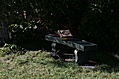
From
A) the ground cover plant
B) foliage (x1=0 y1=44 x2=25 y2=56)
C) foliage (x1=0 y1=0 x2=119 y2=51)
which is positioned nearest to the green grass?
the ground cover plant

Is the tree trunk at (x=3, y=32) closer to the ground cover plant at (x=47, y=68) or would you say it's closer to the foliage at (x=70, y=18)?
the foliage at (x=70, y=18)

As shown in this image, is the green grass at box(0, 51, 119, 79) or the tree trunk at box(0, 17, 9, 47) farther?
the tree trunk at box(0, 17, 9, 47)

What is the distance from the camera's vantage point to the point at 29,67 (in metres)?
6.09

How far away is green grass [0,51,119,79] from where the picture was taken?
5.40 meters

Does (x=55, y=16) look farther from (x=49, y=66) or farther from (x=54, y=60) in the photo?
(x=49, y=66)

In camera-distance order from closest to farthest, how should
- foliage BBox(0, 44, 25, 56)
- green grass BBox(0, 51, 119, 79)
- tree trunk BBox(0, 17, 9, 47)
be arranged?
1. green grass BBox(0, 51, 119, 79)
2. foliage BBox(0, 44, 25, 56)
3. tree trunk BBox(0, 17, 9, 47)

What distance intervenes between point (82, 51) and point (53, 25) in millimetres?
2630

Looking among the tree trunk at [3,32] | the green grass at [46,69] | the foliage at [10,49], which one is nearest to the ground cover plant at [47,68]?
the green grass at [46,69]

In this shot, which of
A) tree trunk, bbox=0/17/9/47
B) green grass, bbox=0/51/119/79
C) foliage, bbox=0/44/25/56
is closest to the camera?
green grass, bbox=0/51/119/79

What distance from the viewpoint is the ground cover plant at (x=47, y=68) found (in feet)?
17.8

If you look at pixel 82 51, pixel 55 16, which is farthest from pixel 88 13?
pixel 82 51

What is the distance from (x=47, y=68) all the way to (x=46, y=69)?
0.32ft

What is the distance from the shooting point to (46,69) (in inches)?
232

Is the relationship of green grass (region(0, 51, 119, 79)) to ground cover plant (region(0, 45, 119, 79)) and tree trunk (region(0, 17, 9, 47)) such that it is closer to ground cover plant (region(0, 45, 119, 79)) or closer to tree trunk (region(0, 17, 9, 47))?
ground cover plant (region(0, 45, 119, 79))
